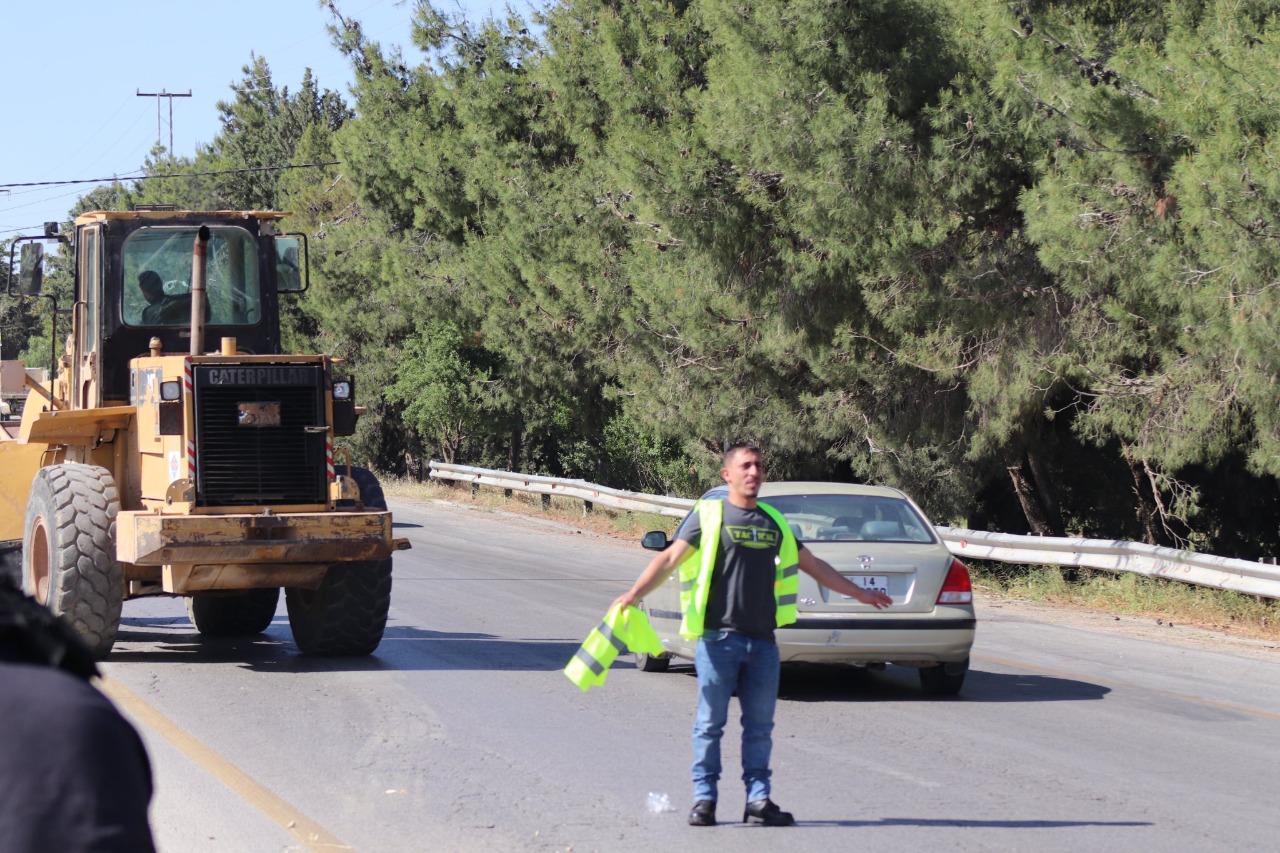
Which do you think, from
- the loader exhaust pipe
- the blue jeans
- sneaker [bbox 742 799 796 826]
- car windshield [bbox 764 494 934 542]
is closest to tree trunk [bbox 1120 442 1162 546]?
car windshield [bbox 764 494 934 542]

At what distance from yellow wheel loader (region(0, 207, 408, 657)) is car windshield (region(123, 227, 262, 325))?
12mm

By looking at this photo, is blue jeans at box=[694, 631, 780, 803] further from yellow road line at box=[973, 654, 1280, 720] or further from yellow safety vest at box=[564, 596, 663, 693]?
yellow road line at box=[973, 654, 1280, 720]

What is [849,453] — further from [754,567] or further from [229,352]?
[754,567]

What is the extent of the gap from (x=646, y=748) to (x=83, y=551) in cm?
473

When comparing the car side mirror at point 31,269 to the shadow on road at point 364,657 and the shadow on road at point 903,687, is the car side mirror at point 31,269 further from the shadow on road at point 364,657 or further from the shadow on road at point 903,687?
the shadow on road at point 903,687

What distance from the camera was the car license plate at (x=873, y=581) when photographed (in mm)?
9992

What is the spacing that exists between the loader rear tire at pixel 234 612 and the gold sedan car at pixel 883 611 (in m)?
4.14

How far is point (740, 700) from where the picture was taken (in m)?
Answer: 6.76

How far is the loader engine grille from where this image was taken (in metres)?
11.1

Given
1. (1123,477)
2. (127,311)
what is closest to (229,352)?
(127,311)

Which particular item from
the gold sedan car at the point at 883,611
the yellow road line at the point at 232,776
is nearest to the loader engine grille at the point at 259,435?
the yellow road line at the point at 232,776

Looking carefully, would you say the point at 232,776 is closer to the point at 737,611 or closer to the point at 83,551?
the point at 737,611

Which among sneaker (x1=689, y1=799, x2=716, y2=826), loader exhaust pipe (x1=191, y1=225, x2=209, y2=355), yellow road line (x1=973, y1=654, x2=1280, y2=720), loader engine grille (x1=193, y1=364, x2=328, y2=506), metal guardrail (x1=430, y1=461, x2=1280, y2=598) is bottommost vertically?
yellow road line (x1=973, y1=654, x2=1280, y2=720)

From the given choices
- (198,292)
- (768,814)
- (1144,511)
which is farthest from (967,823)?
(1144,511)
